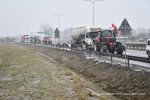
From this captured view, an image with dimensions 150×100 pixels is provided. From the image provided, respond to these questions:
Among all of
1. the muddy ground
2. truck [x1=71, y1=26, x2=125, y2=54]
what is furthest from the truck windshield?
the muddy ground

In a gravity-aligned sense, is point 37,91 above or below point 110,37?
below

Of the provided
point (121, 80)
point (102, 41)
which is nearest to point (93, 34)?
point (102, 41)

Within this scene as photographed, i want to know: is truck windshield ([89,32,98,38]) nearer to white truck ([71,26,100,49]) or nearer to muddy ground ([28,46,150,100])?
white truck ([71,26,100,49])

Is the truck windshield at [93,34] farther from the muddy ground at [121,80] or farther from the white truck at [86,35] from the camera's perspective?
the muddy ground at [121,80]

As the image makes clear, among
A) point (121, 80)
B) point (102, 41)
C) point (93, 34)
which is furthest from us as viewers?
point (93, 34)

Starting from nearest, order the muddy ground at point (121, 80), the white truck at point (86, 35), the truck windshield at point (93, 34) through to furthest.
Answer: the muddy ground at point (121, 80) < the truck windshield at point (93, 34) < the white truck at point (86, 35)

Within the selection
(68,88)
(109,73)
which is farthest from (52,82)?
(109,73)

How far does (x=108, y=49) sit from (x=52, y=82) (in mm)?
18568

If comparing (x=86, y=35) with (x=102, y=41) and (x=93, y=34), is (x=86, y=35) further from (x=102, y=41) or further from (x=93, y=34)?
(x=102, y=41)

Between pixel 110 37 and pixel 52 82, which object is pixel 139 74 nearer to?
pixel 52 82

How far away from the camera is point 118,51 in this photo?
A: 36531mm

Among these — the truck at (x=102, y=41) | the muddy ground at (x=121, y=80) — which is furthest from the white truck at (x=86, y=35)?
the muddy ground at (x=121, y=80)

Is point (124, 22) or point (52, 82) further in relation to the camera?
point (124, 22)

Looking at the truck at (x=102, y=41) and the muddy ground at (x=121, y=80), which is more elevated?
the truck at (x=102, y=41)
